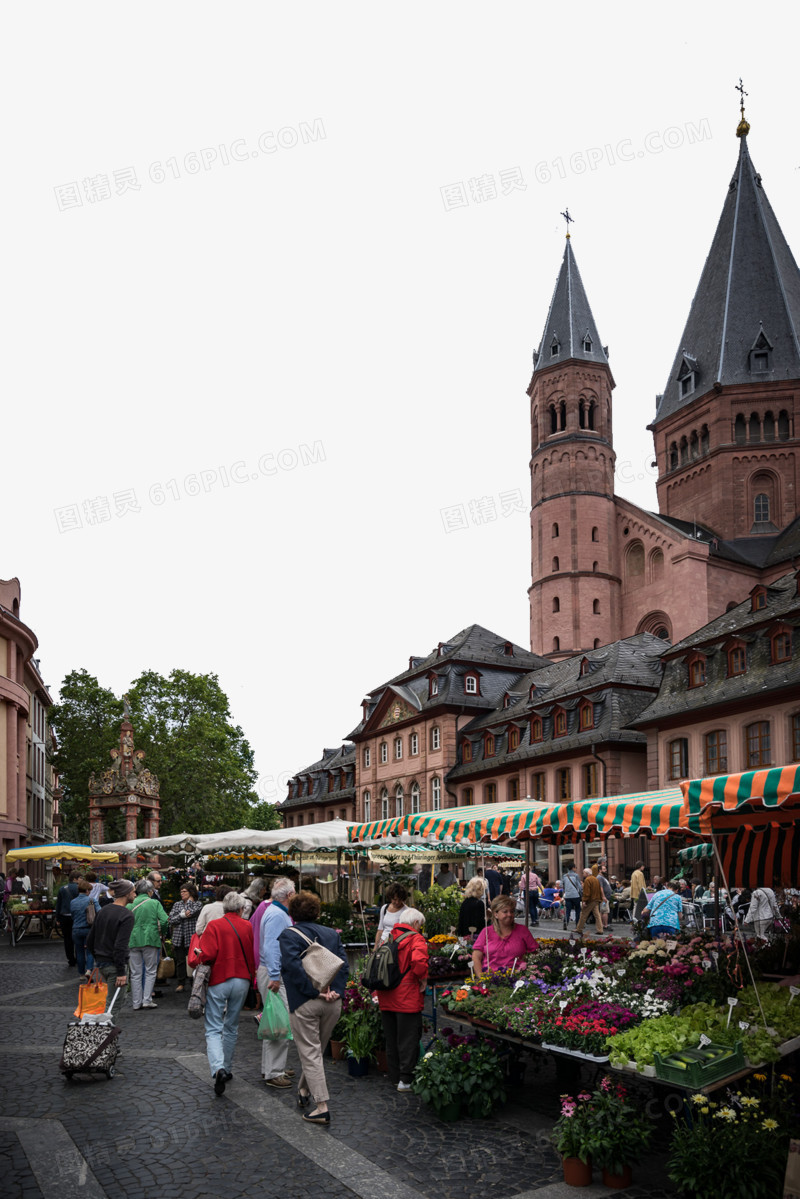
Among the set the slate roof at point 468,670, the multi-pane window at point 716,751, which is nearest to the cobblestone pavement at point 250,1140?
the multi-pane window at point 716,751

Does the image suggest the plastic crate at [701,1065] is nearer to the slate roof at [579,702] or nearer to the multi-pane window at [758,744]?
the multi-pane window at [758,744]

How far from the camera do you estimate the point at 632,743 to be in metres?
40.4

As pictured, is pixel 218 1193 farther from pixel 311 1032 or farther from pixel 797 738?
pixel 797 738

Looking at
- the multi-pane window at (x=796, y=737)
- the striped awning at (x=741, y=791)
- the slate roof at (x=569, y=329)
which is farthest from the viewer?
the slate roof at (x=569, y=329)

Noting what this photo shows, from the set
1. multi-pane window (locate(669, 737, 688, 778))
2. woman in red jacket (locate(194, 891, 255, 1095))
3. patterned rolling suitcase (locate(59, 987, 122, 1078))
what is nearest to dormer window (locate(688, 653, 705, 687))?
multi-pane window (locate(669, 737, 688, 778))

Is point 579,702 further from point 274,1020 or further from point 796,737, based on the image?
point 274,1020

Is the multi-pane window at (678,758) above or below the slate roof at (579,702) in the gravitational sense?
below

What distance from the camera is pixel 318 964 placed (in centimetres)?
840

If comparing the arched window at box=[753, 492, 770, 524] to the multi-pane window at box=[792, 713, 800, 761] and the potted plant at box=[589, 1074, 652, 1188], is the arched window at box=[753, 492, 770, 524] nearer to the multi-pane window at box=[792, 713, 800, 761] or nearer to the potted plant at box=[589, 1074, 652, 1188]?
the multi-pane window at box=[792, 713, 800, 761]

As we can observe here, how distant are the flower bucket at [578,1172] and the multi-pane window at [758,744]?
27.3 meters

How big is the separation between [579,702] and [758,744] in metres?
11.3

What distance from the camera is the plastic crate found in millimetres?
6609

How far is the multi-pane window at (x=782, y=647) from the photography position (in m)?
31.3

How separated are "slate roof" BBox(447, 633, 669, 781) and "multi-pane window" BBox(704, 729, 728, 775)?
16.0 feet
